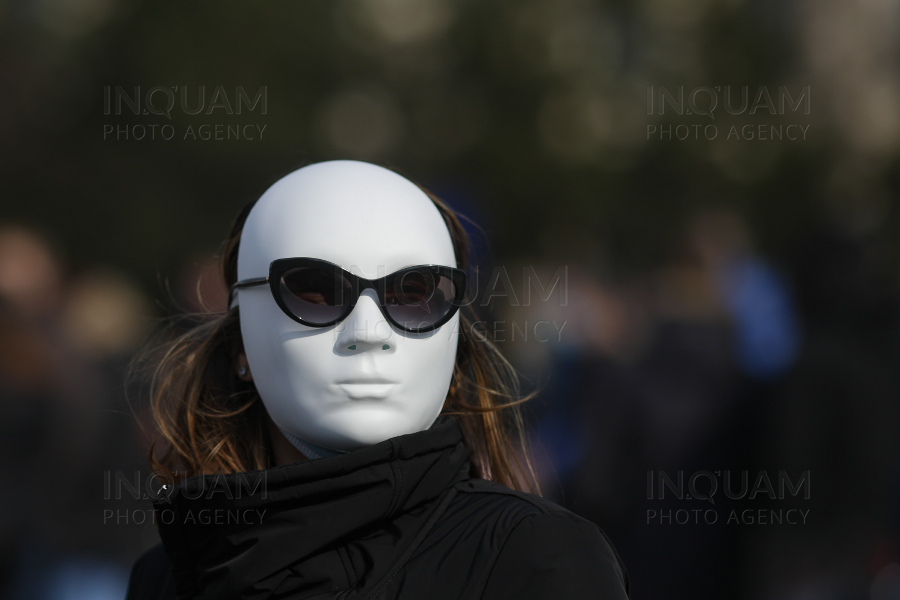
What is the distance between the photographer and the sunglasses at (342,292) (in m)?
1.76

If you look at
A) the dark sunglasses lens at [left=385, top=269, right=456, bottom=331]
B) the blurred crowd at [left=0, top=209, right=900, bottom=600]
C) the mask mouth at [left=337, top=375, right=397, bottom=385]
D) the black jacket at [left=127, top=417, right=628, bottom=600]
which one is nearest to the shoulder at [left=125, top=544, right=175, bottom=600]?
the black jacket at [left=127, top=417, right=628, bottom=600]

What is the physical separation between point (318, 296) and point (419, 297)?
214 millimetres

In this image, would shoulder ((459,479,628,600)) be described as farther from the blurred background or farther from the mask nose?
the blurred background

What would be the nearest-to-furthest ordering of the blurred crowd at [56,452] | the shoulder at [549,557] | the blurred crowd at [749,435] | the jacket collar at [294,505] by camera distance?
the shoulder at [549,557] < the jacket collar at [294,505] < the blurred crowd at [749,435] < the blurred crowd at [56,452]

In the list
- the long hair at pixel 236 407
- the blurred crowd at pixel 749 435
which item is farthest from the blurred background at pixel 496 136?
the long hair at pixel 236 407

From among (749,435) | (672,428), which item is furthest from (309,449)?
(749,435)

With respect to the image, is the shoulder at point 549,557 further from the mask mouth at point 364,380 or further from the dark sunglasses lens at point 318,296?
the dark sunglasses lens at point 318,296

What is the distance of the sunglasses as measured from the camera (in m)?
1.76

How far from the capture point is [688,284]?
444 cm

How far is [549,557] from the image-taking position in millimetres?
1457

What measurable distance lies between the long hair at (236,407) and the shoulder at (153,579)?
0.73ft

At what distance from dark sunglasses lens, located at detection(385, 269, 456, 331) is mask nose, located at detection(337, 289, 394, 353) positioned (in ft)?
0.10

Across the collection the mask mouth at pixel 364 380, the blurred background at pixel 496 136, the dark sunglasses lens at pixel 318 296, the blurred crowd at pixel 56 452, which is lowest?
the blurred crowd at pixel 56 452

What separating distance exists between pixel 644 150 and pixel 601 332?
4.51 meters
